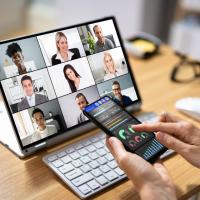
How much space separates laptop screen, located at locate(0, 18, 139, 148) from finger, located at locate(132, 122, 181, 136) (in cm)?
18

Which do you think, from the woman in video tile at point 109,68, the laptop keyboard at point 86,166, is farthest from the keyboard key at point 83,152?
the woman in video tile at point 109,68

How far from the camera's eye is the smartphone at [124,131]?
0.68 m

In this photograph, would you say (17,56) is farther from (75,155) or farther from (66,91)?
(75,155)

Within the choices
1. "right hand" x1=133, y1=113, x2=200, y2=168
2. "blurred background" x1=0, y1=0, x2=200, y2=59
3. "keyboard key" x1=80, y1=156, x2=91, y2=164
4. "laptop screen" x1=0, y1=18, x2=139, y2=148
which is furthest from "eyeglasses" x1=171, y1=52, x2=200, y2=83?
"blurred background" x1=0, y1=0, x2=200, y2=59

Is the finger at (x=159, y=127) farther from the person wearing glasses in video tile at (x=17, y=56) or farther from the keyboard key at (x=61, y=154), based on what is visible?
the person wearing glasses in video tile at (x=17, y=56)

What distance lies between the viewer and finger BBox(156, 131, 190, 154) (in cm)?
67

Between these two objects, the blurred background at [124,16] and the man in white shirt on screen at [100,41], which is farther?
the blurred background at [124,16]

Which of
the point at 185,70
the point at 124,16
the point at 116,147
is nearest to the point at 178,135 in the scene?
the point at 116,147

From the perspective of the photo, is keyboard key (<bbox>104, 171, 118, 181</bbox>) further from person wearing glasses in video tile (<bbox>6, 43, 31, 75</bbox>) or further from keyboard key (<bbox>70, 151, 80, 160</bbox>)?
person wearing glasses in video tile (<bbox>6, 43, 31, 75</bbox>)

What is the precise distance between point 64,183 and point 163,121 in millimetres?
271

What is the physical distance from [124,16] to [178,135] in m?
1.81

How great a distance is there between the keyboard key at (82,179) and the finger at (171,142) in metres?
0.17

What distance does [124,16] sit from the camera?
239cm

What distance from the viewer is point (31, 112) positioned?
746 millimetres
